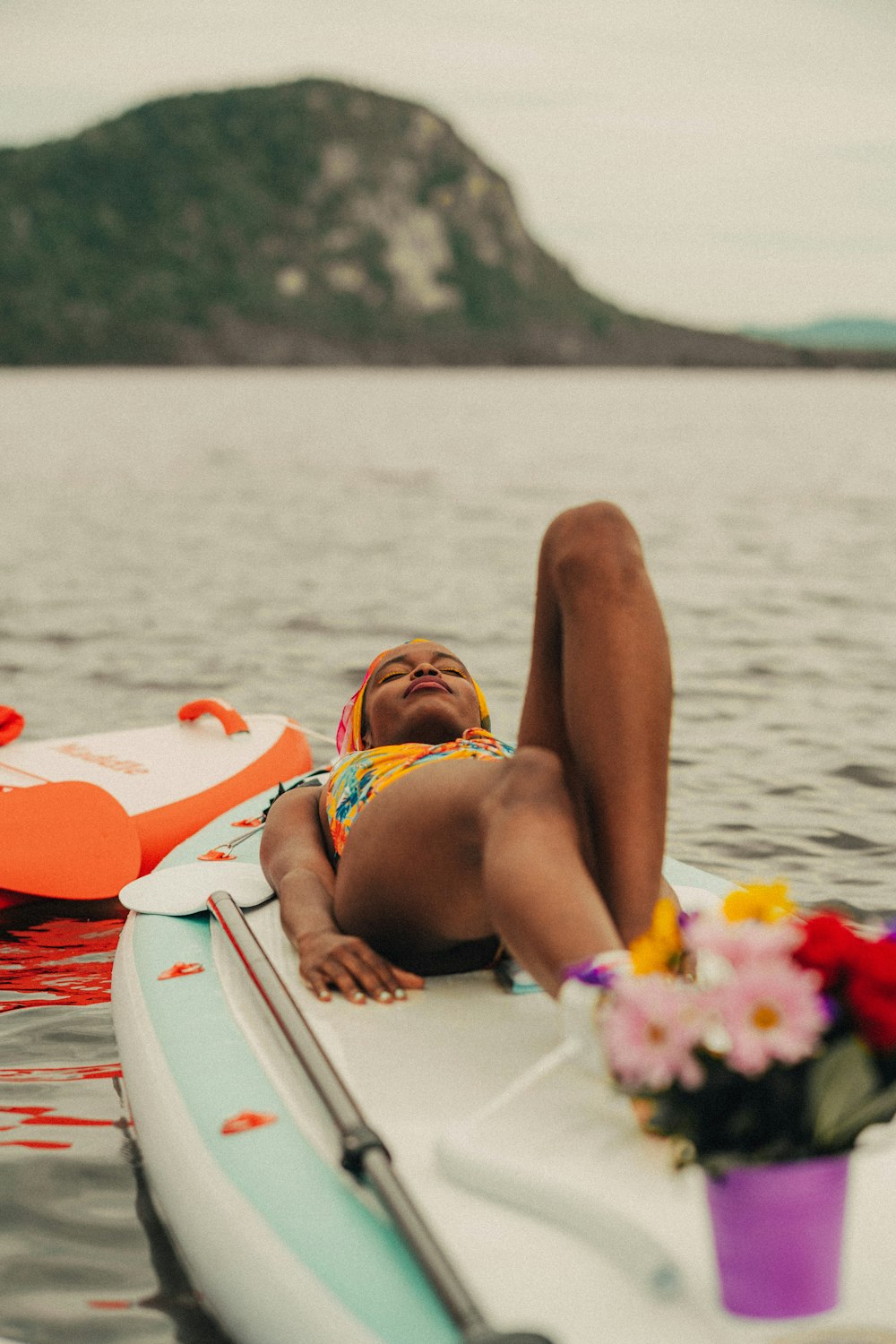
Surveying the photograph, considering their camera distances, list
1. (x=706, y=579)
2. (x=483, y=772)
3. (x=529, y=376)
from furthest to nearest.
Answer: (x=529, y=376)
(x=706, y=579)
(x=483, y=772)

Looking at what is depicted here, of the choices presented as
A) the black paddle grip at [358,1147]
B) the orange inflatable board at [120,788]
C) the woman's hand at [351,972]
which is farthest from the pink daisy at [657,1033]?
the orange inflatable board at [120,788]

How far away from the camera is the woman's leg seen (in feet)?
7.82

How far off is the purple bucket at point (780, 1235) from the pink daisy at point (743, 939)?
248 mm

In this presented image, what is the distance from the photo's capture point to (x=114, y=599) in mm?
12039

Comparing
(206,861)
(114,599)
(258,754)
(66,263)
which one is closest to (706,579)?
(114,599)

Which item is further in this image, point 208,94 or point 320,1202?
point 208,94

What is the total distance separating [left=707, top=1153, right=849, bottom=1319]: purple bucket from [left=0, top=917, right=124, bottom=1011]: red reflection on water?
2.67 m

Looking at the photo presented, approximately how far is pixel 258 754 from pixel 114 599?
6999 millimetres

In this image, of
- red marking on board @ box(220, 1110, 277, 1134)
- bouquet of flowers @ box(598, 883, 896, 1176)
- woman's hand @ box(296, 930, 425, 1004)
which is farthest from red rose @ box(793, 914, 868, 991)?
woman's hand @ box(296, 930, 425, 1004)

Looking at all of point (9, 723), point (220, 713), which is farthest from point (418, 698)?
point (9, 723)

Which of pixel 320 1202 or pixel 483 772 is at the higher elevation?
pixel 483 772

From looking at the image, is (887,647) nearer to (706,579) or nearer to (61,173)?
(706,579)

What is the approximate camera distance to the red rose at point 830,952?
1.60 metres

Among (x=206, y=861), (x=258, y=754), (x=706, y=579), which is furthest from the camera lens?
(x=706, y=579)
